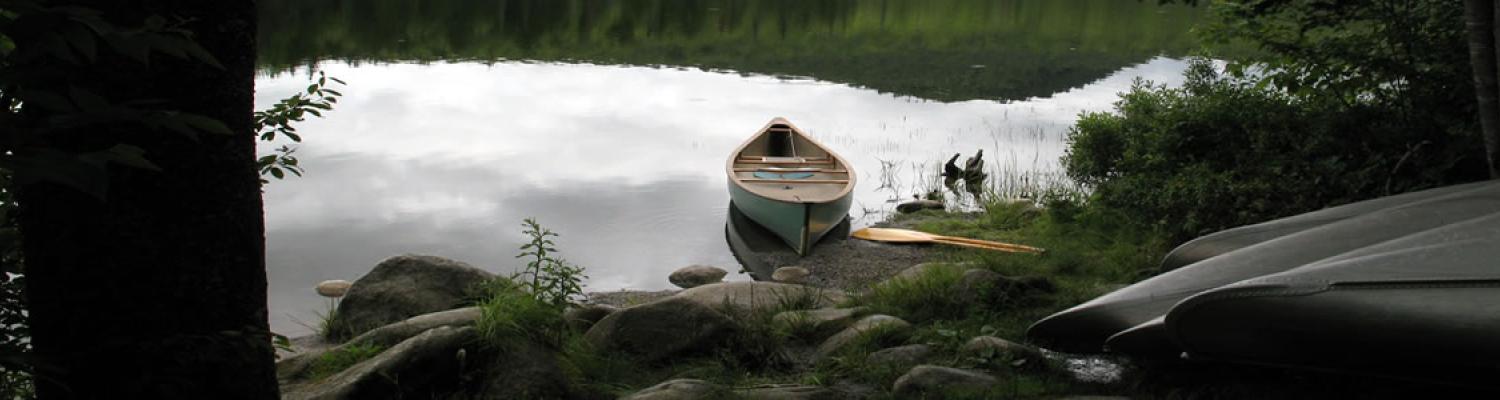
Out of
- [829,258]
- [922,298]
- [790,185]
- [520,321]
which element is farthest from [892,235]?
[520,321]

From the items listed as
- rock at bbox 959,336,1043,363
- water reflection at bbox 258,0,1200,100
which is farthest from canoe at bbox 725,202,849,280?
water reflection at bbox 258,0,1200,100

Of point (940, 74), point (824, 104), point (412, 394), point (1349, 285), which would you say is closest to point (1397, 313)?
point (1349, 285)

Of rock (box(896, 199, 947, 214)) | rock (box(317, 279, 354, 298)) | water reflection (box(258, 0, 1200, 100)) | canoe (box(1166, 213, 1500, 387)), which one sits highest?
water reflection (box(258, 0, 1200, 100))

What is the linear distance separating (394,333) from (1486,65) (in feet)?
20.8

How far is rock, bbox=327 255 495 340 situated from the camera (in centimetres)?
838

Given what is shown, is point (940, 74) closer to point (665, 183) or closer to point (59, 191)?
point (665, 183)

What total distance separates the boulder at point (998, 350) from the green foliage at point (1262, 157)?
287 centimetres

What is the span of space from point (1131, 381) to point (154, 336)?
4.27 metres

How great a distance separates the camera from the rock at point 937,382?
17.7ft

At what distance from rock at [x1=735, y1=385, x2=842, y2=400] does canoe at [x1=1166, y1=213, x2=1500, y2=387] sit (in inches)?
69.4

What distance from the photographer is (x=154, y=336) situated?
283 centimetres

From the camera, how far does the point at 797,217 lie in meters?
13.2

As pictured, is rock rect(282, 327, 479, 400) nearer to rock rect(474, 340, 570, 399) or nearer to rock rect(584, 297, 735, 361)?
rock rect(474, 340, 570, 399)

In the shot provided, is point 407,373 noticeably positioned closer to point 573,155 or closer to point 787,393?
point 787,393
